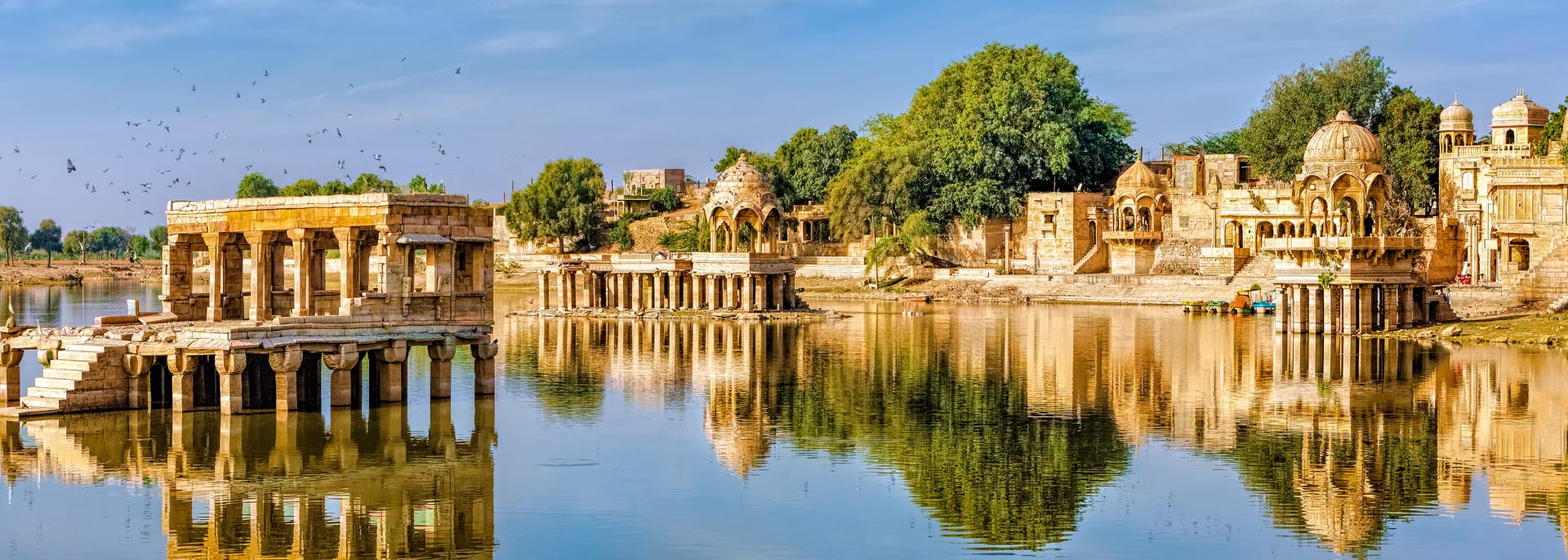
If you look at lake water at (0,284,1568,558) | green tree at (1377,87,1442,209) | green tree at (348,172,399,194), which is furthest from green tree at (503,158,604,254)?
lake water at (0,284,1568,558)

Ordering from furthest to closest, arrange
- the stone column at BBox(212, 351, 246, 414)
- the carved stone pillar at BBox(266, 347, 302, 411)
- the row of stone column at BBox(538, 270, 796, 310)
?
1. the row of stone column at BBox(538, 270, 796, 310)
2. the carved stone pillar at BBox(266, 347, 302, 411)
3. the stone column at BBox(212, 351, 246, 414)

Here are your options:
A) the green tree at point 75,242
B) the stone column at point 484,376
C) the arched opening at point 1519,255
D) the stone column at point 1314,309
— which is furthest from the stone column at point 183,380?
the green tree at point 75,242

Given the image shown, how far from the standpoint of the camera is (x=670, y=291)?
55.4 meters

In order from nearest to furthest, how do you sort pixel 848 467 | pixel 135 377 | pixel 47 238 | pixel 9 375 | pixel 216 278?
pixel 848 467
pixel 135 377
pixel 9 375
pixel 216 278
pixel 47 238

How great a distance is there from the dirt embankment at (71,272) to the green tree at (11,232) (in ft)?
15.9

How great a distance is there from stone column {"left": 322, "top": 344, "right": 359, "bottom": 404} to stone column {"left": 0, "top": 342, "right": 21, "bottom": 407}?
464cm

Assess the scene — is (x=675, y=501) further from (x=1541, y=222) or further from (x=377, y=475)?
(x=1541, y=222)

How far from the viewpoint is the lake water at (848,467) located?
60.8ft

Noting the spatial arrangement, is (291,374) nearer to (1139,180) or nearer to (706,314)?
(706,314)

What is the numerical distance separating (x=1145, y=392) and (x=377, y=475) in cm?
1479

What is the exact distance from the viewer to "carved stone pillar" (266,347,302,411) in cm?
2522

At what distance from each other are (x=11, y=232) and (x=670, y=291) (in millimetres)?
81012

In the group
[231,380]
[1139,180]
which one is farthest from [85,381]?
[1139,180]

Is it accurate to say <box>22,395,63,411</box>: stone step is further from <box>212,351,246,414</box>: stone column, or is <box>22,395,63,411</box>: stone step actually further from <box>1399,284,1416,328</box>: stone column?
<box>1399,284,1416,328</box>: stone column
